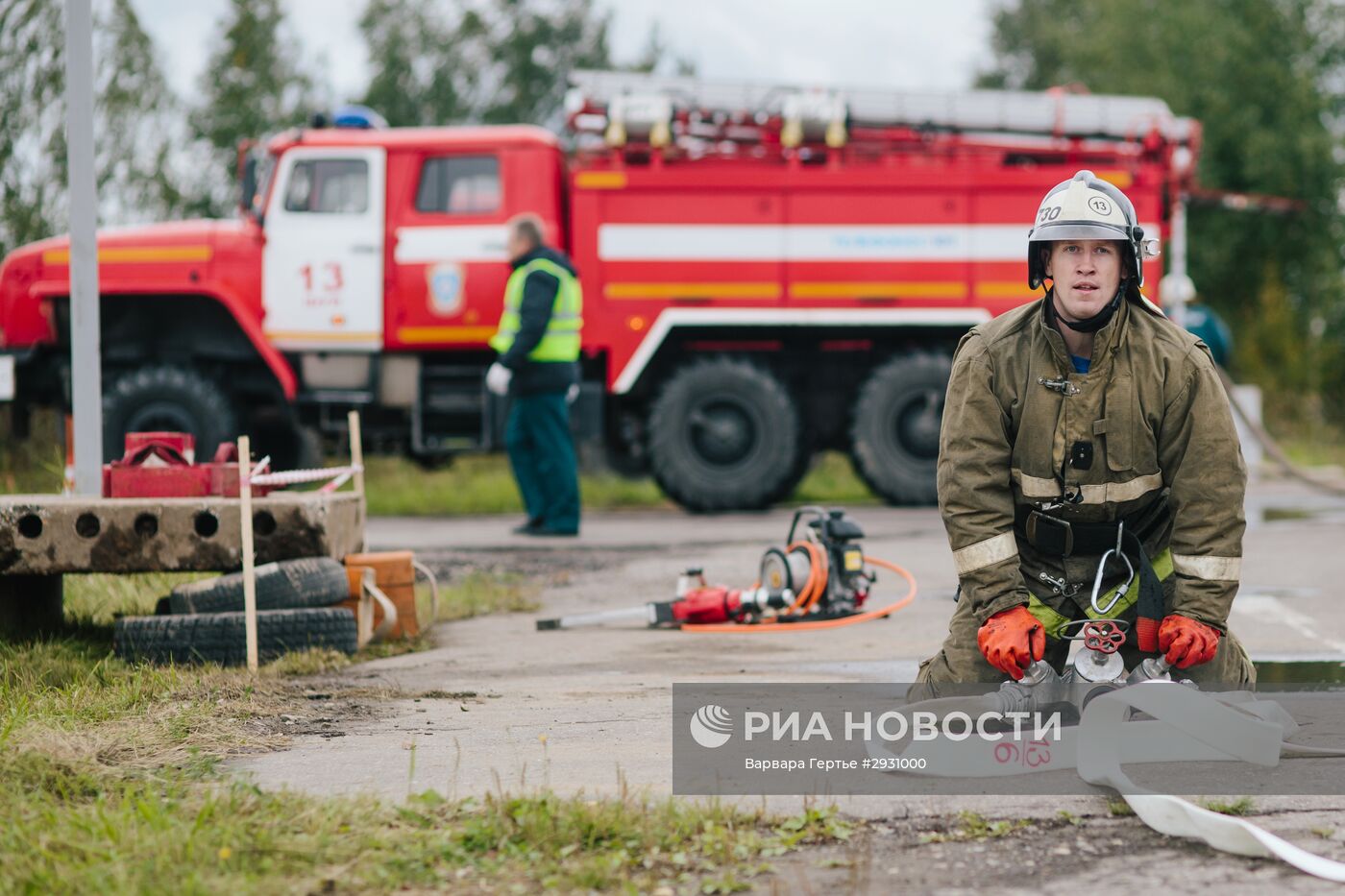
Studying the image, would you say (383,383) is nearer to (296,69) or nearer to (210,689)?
(210,689)

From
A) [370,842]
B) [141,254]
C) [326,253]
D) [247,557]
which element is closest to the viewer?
[370,842]

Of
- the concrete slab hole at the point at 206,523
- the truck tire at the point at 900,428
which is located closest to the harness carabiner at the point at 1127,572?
the concrete slab hole at the point at 206,523

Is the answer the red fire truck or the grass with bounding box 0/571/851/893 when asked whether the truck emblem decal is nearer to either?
the red fire truck

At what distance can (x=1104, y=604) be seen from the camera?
400 centimetres

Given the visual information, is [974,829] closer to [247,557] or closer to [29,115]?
[247,557]

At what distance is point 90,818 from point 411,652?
2710mm

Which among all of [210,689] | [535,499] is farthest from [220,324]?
[210,689]

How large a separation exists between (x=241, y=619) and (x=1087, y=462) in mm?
2906

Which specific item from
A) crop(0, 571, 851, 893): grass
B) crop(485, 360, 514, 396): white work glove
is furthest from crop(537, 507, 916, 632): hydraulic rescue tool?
crop(485, 360, 514, 396): white work glove

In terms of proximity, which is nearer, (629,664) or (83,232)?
(629,664)

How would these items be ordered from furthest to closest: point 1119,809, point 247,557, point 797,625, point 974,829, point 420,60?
point 420,60, point 797,625, point 247,557, point 1119,809, point 974,829

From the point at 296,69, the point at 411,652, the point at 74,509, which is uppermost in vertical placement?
the point at 296,69

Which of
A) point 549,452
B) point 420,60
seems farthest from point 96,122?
point 420,60

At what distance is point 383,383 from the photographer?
11.6m
